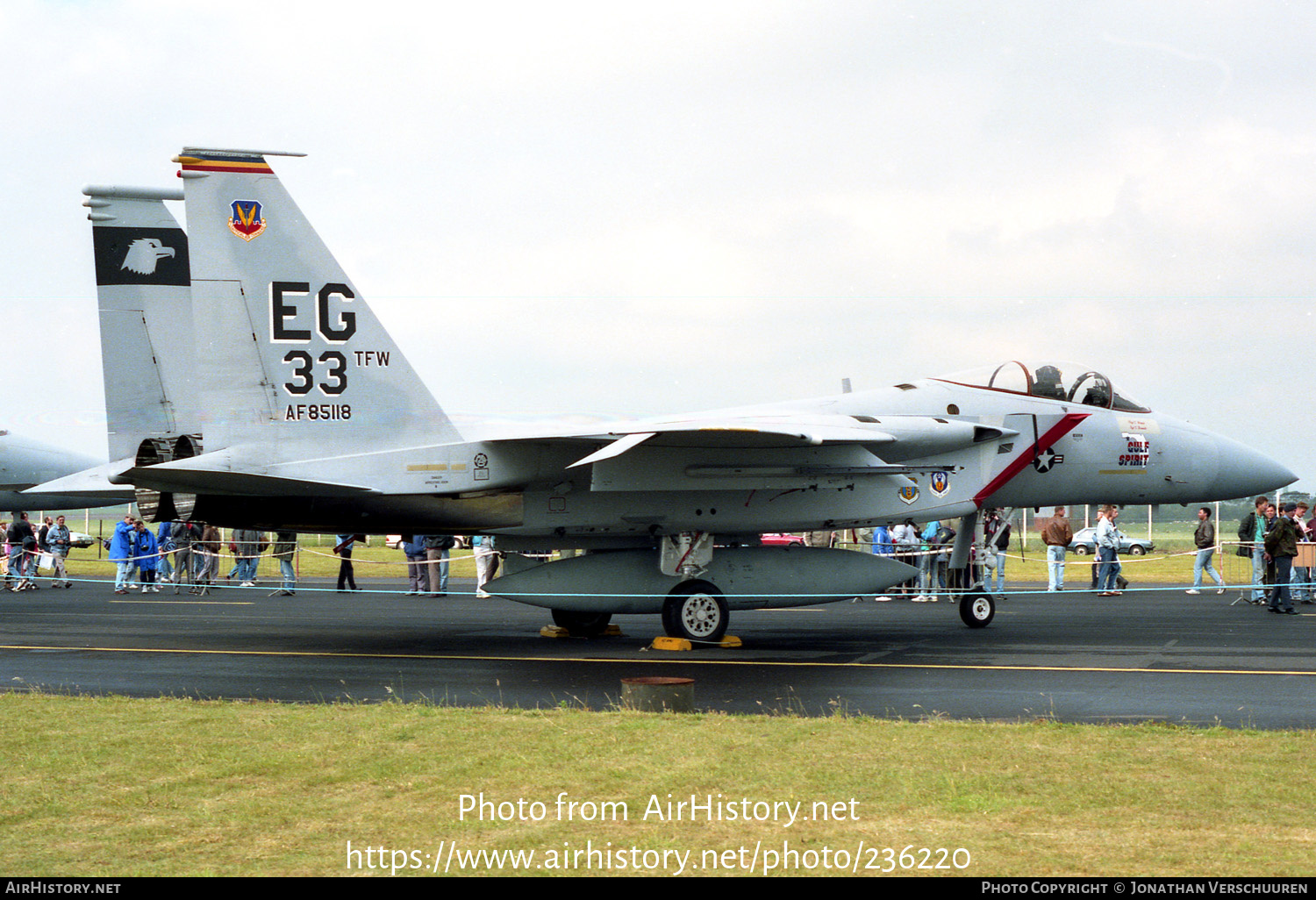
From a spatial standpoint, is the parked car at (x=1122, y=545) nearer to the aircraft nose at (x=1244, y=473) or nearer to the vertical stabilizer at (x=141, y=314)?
the aircraft nose at (x=1244, y=473)

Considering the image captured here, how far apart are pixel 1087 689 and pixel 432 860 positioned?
704 cm

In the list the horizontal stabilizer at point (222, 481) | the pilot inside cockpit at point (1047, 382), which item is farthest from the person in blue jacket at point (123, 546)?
the pilot inside cockpit at point (1047, 382)

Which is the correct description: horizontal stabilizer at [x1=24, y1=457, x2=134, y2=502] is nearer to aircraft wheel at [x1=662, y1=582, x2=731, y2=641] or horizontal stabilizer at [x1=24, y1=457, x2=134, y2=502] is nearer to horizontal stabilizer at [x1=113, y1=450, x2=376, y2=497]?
horizontal stabilizer at [x1=113, y1=450, x2=376, y2=497]

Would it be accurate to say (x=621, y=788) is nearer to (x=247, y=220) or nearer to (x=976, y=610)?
(x=247, y=220)

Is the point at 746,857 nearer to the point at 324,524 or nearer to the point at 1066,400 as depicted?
the point at 324,524

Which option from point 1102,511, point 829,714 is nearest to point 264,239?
point 829,714

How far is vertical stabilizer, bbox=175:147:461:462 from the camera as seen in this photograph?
13.4 meters

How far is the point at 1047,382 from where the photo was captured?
15.7 meters

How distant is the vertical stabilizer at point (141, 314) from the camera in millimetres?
16578

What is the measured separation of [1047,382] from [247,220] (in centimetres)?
1032

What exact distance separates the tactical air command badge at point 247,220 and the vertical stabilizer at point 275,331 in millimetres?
10

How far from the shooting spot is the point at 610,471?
14219mm

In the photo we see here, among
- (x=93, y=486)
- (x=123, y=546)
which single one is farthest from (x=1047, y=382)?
(x=123, y=546)

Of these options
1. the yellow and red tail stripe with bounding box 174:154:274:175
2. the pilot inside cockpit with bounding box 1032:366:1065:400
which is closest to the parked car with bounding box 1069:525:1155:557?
the pilot inside cockpit with bounding box 1032:366:1065:400
